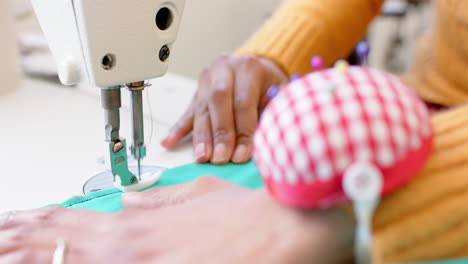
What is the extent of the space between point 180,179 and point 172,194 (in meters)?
0.10

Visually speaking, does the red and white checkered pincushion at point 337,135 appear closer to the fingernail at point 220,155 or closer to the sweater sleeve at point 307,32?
the fingernail at point 220,155

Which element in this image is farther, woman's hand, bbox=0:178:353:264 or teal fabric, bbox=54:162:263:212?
teal fabric, bbox=54:162:263:212

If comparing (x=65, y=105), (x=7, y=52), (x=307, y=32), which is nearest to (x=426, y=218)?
(x=307, y=32)

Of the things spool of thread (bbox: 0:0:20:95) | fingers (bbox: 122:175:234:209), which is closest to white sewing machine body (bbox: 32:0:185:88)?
fingers (bbox: 122:175:234:209)

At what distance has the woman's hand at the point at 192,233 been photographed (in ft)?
1.23

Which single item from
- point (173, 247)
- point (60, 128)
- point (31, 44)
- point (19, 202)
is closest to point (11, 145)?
point (60, 128)

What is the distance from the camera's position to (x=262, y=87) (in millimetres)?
758

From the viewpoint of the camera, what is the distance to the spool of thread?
0.98 m

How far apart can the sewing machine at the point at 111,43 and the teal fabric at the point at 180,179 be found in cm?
4

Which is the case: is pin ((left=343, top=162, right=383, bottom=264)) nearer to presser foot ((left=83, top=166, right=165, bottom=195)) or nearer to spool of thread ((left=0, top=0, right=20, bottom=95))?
presser foot ((left=83, top=166, right=165, bottom=195))

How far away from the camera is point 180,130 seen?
2.44 feet

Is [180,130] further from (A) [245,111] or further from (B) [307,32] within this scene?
(B) [307,32]

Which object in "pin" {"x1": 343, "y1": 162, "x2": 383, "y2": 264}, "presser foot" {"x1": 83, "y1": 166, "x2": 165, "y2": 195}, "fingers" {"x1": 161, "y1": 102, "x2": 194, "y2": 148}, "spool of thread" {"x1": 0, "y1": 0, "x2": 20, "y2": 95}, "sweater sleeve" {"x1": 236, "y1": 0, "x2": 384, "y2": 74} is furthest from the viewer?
"spool of thread" {"x1": 0, "y1": 0, "x2": 20, "y2": 95}

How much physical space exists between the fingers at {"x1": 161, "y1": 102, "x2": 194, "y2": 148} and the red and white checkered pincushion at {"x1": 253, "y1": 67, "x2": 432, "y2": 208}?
1.30ft
